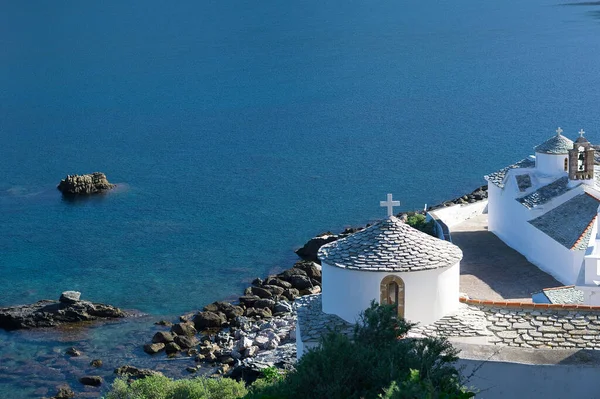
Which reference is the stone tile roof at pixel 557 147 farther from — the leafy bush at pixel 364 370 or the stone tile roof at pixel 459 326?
the leafy bush at pixel 364 370

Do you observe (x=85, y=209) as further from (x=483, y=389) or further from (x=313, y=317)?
(x=483, y=389)

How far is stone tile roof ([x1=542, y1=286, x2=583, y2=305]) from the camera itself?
24978mm

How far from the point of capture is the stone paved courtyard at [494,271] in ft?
98.2

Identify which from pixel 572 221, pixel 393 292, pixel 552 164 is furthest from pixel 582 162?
pixel 393 292

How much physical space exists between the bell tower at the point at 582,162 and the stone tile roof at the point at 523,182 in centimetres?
204

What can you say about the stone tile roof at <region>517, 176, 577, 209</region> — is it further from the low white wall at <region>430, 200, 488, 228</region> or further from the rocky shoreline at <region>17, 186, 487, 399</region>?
the rocky shoreline at <region>17, 186, 487, 399</region>

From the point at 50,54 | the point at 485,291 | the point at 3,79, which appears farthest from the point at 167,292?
the point at 50,54

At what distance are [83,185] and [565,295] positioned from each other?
128ft

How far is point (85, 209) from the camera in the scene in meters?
56.0

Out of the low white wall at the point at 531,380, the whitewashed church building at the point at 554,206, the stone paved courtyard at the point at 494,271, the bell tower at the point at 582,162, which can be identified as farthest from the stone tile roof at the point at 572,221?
the low white wall at the point at 531,380

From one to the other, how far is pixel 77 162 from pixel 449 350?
181 feet

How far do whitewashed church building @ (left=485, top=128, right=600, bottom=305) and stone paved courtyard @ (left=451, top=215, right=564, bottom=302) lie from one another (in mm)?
386

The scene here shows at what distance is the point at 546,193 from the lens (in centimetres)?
3291

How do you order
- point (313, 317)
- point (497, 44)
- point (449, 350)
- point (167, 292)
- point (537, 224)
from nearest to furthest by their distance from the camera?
point (449, 350), point (313, 317), point (537, 224), point (167, 292), point (497, 44)
